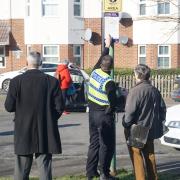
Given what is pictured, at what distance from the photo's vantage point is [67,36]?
1284 inches

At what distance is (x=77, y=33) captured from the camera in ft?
109

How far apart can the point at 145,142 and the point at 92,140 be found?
3.38 ft

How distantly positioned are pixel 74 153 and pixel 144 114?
4.37 meters

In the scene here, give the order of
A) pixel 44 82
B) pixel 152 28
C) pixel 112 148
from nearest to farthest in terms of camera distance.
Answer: pixel 44 82 → pixel 112 148 → pixel 152 28

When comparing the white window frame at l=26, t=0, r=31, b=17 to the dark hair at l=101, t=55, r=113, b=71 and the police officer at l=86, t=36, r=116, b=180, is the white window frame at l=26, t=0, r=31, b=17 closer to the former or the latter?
the police officer at l=86, t=36, r=116, b=180

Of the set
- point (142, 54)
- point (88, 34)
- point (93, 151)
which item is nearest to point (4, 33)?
point (88, 34)

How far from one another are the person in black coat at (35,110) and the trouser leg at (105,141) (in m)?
1.35

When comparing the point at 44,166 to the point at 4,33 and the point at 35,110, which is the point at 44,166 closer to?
the point at 35,110

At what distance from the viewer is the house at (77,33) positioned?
32.3m

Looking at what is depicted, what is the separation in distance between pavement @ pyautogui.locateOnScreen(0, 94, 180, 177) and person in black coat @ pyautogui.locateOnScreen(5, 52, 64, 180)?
243 centimetres

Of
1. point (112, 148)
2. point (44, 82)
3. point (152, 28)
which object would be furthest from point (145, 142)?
point (152, 28)

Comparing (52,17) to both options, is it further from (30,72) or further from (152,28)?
(30,72)

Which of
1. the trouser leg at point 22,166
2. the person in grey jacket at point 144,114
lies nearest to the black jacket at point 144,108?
the person in grey jacket at point 144,114

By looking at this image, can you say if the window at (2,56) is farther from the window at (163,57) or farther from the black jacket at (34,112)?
the black jacket at (34,112)
